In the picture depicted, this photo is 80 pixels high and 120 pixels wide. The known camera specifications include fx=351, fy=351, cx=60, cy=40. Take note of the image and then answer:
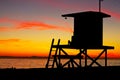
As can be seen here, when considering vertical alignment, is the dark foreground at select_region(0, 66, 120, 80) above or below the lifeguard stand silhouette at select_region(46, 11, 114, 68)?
below

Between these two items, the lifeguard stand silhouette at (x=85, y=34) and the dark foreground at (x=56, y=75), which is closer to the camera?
the dark foreground at (x=56, y=75)

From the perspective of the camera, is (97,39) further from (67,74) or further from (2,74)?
(2,74)

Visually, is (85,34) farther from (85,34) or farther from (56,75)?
(56,75)

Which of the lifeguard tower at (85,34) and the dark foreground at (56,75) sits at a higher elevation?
the lifeguard tower at (85,34)

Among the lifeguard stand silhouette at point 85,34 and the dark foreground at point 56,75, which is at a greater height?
the lifeguard stand silhouette at point 85,34

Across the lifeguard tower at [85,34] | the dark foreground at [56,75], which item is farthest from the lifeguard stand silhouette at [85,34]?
the dark foreground at [56,75]

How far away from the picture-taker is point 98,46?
28.4m

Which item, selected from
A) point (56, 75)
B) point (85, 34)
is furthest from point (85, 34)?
point (56, 75)

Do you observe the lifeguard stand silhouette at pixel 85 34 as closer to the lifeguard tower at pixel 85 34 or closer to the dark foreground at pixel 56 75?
the lifeguard tower at pixel 85 34

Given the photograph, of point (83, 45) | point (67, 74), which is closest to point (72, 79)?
point (67, 74)

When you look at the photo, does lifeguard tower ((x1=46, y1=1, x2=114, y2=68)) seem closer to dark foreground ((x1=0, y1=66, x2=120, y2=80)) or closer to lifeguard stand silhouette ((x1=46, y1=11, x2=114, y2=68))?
lifeguard stand silhouette ((x1=46, y1=11, x2=114, y2=68))

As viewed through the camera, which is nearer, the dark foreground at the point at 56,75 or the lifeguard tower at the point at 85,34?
the dark foreground at the point at 56,75

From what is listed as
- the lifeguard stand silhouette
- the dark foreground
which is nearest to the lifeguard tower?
the lifeguard stand silhouette

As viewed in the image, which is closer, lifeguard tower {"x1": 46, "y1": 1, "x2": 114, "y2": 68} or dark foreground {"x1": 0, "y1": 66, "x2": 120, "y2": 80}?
dark foreground {"x1": 0, "y1": 66, "x2": 120, "y2": 80}
